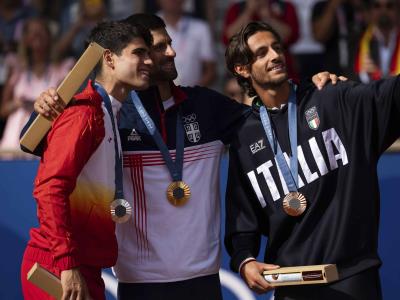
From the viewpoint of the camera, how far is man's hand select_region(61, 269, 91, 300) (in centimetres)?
493

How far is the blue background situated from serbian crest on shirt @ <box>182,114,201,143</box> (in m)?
1.26

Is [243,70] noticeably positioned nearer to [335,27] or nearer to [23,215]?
[23,215]

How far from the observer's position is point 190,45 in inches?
373

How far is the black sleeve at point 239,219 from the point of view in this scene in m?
5.71

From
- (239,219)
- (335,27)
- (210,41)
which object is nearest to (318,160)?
(239,219)

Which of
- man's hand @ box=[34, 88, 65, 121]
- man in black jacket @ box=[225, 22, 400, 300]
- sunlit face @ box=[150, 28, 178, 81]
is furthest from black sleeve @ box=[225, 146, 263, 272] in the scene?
man's hand @ box=[34, 88, 65, 121]

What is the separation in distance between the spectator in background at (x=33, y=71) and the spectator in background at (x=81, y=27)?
21 centimetres

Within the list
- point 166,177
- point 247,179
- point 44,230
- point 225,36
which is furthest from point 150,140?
point 225,36

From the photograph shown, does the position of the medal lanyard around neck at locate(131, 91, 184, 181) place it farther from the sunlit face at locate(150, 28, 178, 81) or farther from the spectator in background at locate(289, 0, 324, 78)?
the spectator in background at locate(289, 0, 324, 78)

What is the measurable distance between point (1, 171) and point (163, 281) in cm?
192

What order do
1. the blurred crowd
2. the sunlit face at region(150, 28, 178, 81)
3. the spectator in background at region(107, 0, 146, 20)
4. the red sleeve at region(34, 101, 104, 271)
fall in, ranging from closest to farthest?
the red sleeve at region(34, 101, 104, 271), the sunlit face at region(150, 28, 178, 81), the blurred crowd, the spectator in background at region(107, 0, 146, 20)

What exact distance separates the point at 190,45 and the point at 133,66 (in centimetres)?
399

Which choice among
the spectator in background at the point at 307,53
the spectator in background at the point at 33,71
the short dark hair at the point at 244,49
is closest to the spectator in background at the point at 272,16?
the spectator in background at the point at 307,53

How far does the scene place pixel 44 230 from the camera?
4.98 meters
